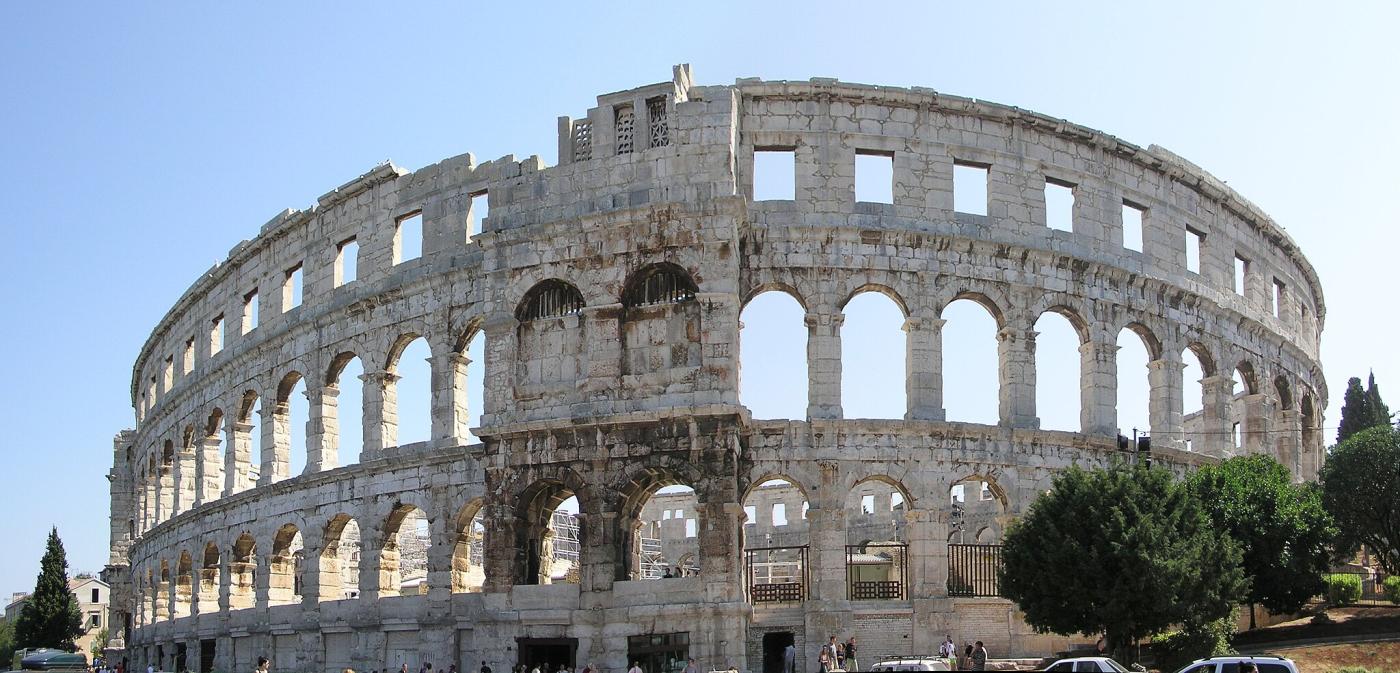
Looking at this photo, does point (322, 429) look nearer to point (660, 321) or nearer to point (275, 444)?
point (275, 444)

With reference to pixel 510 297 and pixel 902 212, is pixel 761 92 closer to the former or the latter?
pixel 902 212

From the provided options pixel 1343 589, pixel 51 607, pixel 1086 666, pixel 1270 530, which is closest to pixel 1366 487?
pixel 1343 589

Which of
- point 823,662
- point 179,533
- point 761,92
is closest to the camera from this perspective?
point 823,662

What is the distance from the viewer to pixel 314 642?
109 feet

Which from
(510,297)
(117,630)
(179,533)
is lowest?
(117,630)

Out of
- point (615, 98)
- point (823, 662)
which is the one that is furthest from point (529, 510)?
point (615, 98)

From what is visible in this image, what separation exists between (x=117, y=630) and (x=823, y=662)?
3828 cm

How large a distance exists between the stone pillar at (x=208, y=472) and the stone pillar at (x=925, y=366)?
2142cm

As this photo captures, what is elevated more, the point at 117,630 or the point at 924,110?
the point at 924,110

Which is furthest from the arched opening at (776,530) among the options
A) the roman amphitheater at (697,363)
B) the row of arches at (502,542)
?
the roman amphitheater at (697,363)

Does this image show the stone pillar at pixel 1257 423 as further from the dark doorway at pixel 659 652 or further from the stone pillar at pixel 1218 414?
the dark doorway at pixel 659 652

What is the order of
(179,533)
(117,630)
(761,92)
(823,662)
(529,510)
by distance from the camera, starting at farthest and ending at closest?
1. (117,630)
2. (179,533)
3. (761,92)
4. (529,510)
5. (823,662)

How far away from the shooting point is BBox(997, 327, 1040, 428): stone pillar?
29781 millimetres

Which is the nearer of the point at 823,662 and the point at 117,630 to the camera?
the point at 823,662
